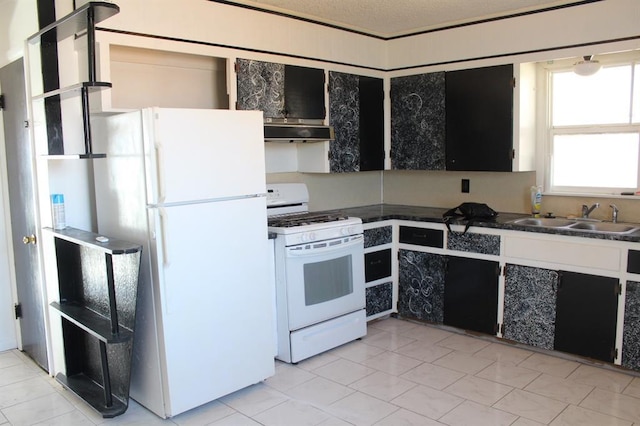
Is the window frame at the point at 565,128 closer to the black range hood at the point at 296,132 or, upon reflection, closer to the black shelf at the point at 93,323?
the black range hood at the point at 296,132

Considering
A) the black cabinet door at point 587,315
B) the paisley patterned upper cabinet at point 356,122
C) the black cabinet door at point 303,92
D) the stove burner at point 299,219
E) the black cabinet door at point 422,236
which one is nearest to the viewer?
the black cabinet door at point 587,315

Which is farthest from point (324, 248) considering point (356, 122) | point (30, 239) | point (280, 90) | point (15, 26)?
point (15, 26)

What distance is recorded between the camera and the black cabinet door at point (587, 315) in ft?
10.8

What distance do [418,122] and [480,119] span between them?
0.57 meters

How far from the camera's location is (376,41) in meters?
4.67

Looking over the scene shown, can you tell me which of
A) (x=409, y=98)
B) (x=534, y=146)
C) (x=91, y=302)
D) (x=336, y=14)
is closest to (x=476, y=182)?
(x=534, y=146)

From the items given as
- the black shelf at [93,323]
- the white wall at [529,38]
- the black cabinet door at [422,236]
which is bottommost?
the black shelf at [93,323]

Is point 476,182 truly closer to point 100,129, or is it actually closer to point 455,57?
point 455,57

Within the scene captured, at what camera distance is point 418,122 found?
454 centimetres

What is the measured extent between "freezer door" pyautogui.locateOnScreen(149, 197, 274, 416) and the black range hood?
0.77m

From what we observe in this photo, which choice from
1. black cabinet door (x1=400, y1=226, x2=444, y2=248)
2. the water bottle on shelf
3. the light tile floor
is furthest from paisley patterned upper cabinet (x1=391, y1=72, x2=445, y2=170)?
the water bottle on shelf

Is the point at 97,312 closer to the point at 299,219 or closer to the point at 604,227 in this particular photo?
the point at 299,219

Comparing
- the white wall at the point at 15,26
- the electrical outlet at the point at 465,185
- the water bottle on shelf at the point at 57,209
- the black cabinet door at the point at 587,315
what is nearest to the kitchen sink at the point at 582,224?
the black cabinet door at the point at 587,315

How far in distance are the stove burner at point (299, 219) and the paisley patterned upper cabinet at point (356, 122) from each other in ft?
1.68
